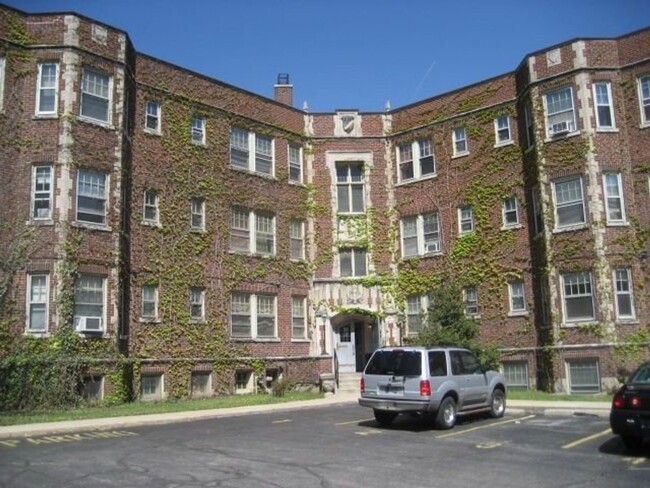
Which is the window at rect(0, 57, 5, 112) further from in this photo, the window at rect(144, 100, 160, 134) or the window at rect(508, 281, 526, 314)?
the window at rect(508, 281, 526, 314)

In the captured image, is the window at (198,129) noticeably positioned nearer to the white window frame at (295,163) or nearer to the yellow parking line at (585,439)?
the white window frame at (295,163)

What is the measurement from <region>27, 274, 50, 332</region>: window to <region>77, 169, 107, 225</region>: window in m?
2.37

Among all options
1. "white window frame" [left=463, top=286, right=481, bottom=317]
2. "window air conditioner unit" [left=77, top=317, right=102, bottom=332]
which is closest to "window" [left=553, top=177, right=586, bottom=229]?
"white window frame" [left=463, top=286, right=481, bottom=317]

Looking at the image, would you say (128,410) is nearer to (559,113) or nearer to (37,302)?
(37,302)

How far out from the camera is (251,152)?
Result: 2884cm

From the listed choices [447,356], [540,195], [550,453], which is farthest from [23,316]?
[540,195]

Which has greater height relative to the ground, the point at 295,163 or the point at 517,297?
the point at 295,163

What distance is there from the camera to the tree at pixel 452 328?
23.5 m

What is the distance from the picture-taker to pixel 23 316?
814 inches

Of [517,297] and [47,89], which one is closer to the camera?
[47,89]

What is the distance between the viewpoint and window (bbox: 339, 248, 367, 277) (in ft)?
99.6

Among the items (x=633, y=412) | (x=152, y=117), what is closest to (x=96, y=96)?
(x=152, y=117)

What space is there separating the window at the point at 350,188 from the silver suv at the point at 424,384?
15367 millimetres

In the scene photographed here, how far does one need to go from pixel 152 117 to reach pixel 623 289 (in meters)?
18.7
